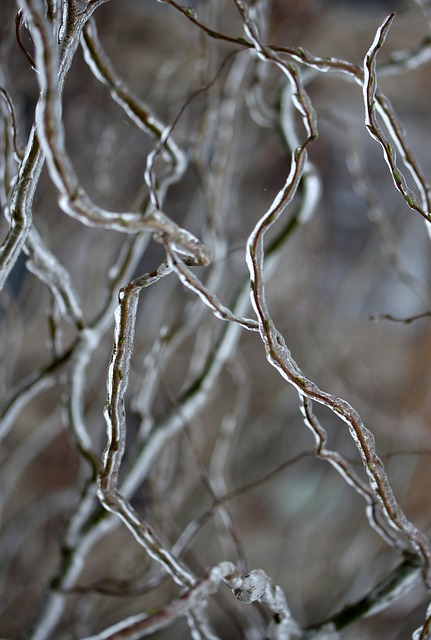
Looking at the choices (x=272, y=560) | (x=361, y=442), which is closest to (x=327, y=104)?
(x=272, y=560)

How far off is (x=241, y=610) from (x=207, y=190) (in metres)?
0.58

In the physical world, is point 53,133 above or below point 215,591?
above

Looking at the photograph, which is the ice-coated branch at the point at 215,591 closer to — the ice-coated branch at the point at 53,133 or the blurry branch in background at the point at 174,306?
the blurry branch in background at the point at 174,306

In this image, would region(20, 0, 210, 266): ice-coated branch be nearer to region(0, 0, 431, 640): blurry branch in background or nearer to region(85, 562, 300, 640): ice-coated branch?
region(0, 0, 431, 640): blurry branch in background

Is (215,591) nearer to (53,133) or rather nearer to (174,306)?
(53,133)

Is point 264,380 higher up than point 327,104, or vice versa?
point 327,104

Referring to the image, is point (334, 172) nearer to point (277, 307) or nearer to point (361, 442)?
point (277, 307)

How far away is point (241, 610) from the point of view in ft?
2.93

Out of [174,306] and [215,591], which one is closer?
[215,591]

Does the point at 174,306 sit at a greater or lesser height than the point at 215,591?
greater

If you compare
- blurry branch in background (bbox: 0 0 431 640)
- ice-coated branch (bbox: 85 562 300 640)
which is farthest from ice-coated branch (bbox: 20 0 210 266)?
ice-coated branch (bbox: 85 562 300 640)

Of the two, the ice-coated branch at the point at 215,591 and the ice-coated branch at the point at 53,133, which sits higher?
the ice-coated branch at the point at 53,133

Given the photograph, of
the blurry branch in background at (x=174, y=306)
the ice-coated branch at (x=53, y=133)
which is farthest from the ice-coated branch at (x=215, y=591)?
the ice-coated branch at (x=53, y=133)

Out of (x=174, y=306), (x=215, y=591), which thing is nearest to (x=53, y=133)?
(x=215, y=591)
